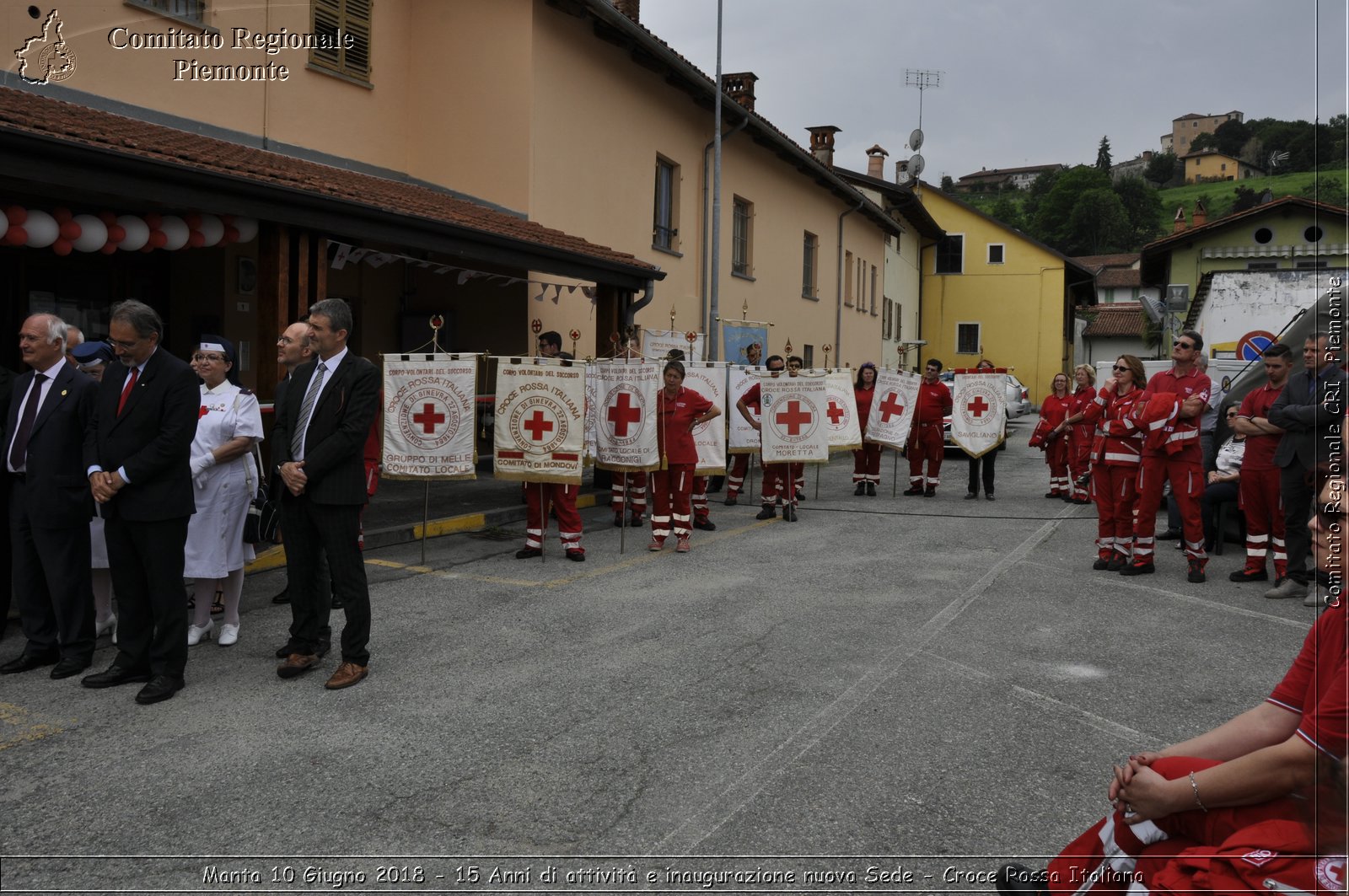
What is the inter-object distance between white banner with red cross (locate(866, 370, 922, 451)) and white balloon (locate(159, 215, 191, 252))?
9.02 meters

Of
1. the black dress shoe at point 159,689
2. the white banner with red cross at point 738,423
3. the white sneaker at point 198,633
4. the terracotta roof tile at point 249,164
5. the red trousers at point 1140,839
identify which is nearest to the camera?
the red trousers at point 1140,839

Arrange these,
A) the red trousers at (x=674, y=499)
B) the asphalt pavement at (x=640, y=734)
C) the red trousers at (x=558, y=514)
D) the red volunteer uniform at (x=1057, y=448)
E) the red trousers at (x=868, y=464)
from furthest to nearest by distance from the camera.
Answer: the red trousers at (x=868, y=464) → the red volunteer uniform at (x=1057, y=448) → the red trousers at (x=674, y=499) → the red trousers at (x=558, y=514) → the asphalt pavement at (x=640, y=734)

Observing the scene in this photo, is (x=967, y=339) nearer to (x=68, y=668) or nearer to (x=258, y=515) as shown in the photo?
(x=258, y=515)

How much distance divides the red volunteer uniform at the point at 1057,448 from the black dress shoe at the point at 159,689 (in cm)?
1224

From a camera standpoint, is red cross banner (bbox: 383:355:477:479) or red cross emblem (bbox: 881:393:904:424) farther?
red cross emblem (bbox: 881:393:904:424)

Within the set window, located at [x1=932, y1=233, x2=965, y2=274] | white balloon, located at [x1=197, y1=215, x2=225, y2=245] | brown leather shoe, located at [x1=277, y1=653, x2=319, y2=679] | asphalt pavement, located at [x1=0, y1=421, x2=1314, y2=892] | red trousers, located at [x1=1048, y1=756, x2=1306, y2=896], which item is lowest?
asphalt pavement, located at [x1=0, y1=421, x2=1314, y2=892]

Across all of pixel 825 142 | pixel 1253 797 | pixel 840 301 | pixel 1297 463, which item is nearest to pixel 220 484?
pixel 1253 797

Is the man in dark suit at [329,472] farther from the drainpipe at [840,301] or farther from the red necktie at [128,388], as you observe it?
the drainpipe at [840,301]

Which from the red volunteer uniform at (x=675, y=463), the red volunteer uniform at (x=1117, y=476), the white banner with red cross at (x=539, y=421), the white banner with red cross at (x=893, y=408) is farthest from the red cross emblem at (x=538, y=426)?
the white banner with red cross at (x=893, y=408)

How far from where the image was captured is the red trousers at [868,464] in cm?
1454

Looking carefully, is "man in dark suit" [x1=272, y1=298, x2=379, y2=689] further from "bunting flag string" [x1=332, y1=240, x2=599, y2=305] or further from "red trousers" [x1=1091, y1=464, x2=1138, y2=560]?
"bunting flag string" [x1=332, y1=240, x2=599, y2=305]

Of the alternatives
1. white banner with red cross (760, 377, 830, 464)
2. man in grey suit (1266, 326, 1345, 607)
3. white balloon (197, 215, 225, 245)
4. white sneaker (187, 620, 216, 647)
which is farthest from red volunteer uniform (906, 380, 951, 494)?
white sneaker (187, 620, 216, 647)

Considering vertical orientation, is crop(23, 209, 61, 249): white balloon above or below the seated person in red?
above

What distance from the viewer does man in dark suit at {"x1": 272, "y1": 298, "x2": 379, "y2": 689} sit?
17.4 ft
